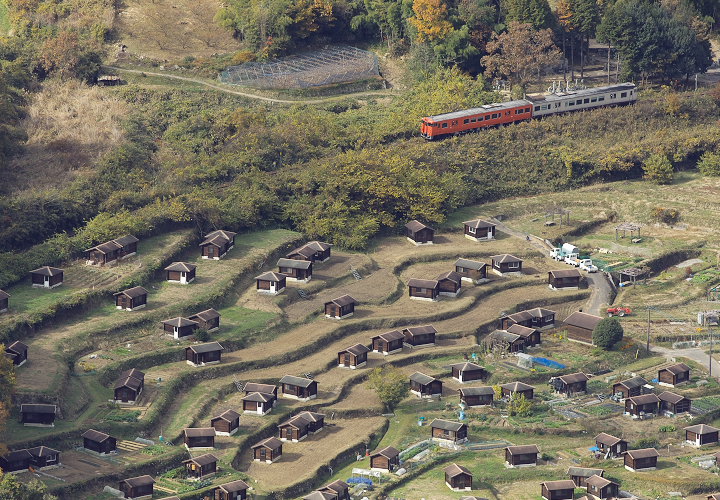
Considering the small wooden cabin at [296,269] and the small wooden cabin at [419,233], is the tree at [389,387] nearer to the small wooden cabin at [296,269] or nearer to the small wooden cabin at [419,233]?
the small wooden cabin at [296,269]

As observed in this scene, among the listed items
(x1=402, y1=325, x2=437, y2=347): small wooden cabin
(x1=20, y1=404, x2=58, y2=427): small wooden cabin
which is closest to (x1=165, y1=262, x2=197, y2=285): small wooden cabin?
(x1=402, y1=325, x2=437, y2=347): small wooden cabin

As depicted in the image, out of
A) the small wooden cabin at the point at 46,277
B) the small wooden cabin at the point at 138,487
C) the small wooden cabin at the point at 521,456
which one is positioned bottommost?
the small wooden cabin at the point at 521,456

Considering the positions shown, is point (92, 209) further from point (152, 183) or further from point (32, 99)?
point (32, 99)

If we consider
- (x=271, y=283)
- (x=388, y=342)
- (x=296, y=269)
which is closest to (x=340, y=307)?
(x=388, y=342)

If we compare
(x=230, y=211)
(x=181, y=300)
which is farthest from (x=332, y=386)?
(x=230, y=211)

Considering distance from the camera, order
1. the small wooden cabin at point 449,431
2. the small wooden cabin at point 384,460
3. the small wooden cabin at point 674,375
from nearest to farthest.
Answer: the small wooden cabin at point 384,460, the small wooden cabin at point 449,431, the small wooden cabin at point 674,375

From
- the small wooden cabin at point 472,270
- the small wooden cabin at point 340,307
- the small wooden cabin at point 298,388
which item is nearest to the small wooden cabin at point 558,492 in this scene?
the small wooden cabin at point 298,388

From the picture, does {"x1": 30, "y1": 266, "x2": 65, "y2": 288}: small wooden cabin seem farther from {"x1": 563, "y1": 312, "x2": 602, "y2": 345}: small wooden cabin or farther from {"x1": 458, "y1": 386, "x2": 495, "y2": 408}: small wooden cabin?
{"x1": 563, "y1": 312, "x2": 602, "y2": 345}: small wooden cabin
